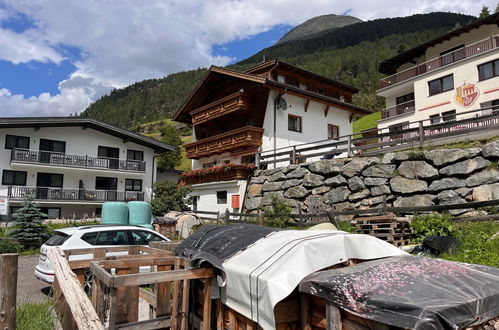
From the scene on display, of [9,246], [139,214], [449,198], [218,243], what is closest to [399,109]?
[449,198]

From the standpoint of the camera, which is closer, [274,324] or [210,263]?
[274,324]

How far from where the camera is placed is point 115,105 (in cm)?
13400

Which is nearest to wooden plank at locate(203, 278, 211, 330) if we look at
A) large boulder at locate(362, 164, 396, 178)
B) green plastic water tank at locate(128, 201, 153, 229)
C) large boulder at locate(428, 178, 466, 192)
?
large boulder at locate(428, 178, 466, 192)

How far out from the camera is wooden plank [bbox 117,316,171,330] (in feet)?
18.1

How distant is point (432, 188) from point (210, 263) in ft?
38.4

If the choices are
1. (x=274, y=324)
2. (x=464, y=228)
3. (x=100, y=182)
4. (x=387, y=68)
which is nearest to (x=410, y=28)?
(x=387, y=68)

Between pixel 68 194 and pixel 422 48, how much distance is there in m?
33.1

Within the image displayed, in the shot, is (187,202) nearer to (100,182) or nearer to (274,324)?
(100,182)

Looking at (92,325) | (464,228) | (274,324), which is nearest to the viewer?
(92,325)

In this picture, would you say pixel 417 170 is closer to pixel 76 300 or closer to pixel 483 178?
pixel 483 178

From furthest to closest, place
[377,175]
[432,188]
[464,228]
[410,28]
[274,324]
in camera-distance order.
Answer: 1. [410,28]
2. [377,175]
3. [432,188]
4. [464,228]
5. [274,324]

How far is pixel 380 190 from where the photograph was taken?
49.5 ft

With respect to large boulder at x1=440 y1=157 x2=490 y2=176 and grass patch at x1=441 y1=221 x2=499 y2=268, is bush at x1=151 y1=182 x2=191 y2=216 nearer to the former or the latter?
large boulder at x1=440 y1=157 x2=490 y2=176

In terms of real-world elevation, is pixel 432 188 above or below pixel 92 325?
above
